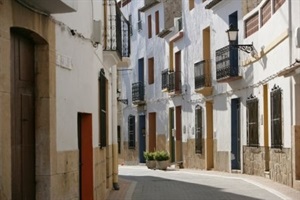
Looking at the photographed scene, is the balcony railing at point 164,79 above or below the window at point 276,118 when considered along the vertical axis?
above

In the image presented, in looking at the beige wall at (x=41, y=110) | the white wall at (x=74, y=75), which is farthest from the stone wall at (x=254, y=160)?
the beige wall at (x=41, y=110)

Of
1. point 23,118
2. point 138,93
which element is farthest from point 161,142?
point 23,118

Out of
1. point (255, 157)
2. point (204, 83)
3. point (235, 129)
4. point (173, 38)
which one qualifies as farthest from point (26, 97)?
point (173, 38)

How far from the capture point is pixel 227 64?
21969 millimetres

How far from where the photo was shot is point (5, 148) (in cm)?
634

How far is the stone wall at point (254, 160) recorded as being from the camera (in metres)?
19.1

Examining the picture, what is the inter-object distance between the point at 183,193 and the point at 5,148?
10025 mm

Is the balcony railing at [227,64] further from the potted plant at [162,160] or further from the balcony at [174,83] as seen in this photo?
the balcony at [174,83]

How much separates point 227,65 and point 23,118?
15.2 meters

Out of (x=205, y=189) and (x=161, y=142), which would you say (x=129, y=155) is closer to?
(x=161, y=142)

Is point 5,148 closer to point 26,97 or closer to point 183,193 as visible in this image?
point 26,97

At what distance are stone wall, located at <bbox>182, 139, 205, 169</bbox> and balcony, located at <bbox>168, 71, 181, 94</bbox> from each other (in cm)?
254

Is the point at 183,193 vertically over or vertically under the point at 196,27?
under

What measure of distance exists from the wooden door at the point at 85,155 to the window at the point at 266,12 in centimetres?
851
